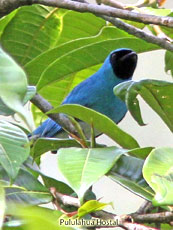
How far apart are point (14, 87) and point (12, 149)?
396 mm

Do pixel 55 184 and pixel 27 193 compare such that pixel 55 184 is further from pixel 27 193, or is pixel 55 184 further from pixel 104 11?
pixel 104 11

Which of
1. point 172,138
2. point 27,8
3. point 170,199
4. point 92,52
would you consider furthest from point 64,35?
point 172,138

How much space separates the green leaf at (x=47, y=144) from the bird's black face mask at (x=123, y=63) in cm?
150

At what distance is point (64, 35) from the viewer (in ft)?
5.72

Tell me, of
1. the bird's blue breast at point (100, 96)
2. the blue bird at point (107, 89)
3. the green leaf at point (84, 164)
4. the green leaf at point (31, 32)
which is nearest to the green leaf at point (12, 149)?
the green leaf at point (84, 164)

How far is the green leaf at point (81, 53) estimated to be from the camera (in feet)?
4.65

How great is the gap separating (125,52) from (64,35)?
3.34 ft

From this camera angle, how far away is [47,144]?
1.20 metres

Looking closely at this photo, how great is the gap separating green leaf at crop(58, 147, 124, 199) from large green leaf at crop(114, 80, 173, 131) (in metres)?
0.19

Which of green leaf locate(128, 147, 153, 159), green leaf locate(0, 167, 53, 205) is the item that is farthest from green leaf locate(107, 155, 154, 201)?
green leaf locate(0, 167, 53, 205)

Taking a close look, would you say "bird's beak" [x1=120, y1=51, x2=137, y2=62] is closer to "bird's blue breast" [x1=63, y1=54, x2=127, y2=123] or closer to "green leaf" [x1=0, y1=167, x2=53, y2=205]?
"bird's blue breast" [x1=63, y1=54, x2=127, y2=123]

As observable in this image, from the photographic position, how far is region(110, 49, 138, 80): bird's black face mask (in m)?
2.70

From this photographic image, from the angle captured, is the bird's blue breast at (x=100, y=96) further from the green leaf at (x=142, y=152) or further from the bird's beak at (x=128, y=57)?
the green leaf at (x=142, y=152)

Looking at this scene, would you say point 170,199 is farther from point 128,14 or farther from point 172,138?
point 172,138
